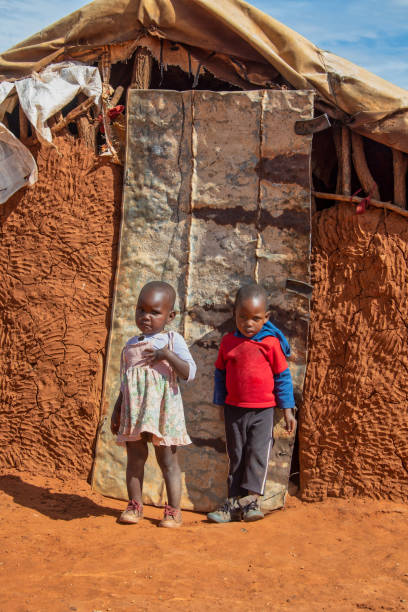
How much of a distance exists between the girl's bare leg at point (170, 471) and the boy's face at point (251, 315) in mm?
823

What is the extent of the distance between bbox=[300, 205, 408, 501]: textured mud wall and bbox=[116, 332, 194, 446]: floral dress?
1.03m

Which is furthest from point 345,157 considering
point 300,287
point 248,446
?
point 248,446

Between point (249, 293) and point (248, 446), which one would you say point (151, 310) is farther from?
point (248, 446)

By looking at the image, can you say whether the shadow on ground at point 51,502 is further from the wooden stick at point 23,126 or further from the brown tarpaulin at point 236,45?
the brown tarpaulin at point 236,45

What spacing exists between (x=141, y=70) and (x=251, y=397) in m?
2.36

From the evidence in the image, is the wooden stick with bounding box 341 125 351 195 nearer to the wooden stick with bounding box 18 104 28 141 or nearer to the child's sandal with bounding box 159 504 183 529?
the wooden stick with bounding box 18 104 28 141

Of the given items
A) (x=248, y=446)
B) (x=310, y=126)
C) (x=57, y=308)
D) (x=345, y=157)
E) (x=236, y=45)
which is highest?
(x=236, y=45)

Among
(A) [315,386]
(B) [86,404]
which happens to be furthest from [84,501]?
(A) [315,386]

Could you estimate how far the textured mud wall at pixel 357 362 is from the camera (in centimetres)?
411

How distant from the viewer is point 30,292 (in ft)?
14.6

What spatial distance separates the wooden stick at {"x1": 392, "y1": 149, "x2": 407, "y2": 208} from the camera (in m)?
4.20

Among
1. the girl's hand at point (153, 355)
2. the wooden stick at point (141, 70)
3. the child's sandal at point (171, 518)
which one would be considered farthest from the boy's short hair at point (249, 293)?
the wooden stick at point (141, 70)

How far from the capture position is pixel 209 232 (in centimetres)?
430

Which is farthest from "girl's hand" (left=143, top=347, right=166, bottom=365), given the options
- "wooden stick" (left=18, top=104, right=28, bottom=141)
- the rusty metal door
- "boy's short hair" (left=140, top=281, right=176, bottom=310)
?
"wooden stick" (left=18, top=104, right=28, bottom=141)
